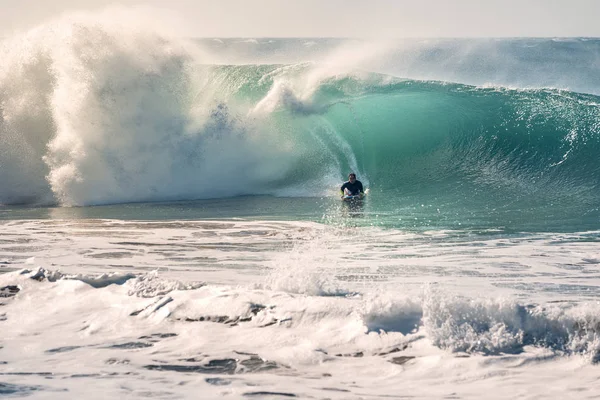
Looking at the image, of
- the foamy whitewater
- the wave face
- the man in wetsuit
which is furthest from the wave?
the wave face

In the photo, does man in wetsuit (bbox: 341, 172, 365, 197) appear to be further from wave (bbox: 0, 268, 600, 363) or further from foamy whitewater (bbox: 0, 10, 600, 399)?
wave (bbox: 0, 268, 600, 363)

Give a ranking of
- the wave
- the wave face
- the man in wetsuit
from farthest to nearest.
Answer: the wave face → the man in wetsuit → the wave

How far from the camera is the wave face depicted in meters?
14.8

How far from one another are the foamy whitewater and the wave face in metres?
0.05

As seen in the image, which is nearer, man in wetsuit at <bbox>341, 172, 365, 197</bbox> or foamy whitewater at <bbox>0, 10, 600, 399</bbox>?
foamy whitewater at <bbox>0, 10, 600, 399</bbox>

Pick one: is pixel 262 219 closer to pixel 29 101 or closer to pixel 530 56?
pixel 29 101

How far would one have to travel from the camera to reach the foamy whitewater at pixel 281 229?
5.43 metres

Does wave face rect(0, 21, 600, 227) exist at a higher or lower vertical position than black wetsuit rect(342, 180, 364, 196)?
higher

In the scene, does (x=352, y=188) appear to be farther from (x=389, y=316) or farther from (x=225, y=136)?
(x=389, y=316)

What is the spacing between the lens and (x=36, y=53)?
55.8ft

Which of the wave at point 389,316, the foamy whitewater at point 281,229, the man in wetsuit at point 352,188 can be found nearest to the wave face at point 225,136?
the foamy whitewater at point 281,229

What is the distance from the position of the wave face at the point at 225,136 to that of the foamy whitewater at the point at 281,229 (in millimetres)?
53

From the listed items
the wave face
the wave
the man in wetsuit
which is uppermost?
the wave face

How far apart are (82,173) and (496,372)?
11073 mm
